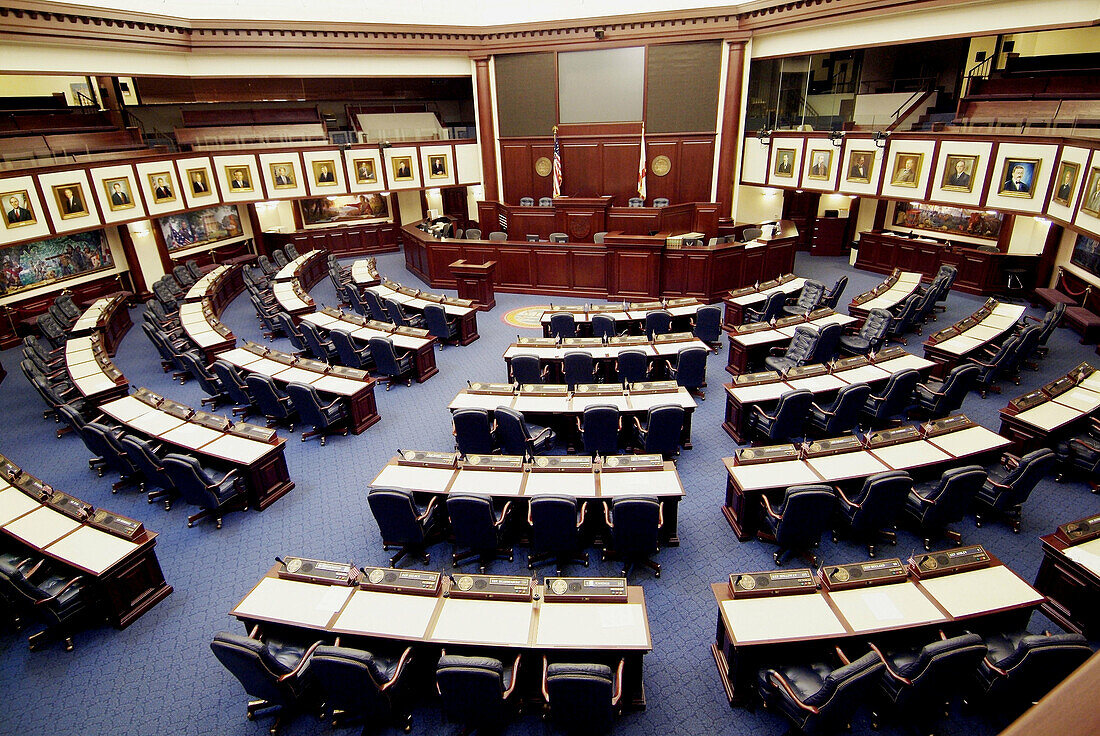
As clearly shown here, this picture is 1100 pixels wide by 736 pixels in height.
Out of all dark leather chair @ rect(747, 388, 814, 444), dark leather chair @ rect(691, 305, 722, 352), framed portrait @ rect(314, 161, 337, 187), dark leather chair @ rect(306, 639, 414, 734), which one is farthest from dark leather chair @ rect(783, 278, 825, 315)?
framed portrait @ rect(314, 161, 337, 187)

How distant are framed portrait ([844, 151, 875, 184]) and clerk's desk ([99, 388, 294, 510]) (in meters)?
15.2

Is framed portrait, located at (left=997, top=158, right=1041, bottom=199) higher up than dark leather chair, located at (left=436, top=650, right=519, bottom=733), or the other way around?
framed portrait, located at (left=997, top=158, right=1041, bottom=199)

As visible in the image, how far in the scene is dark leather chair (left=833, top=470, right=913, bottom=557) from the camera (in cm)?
600

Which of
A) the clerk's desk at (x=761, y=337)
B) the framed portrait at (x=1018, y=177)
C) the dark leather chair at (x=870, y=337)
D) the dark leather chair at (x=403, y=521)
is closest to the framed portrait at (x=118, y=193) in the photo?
the dark leather chair at (x=403, y=521)

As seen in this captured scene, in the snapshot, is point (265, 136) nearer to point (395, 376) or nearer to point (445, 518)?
point (395, 376)

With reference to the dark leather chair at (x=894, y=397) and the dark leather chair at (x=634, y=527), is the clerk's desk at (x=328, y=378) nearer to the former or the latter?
the dark leather chair at (x=634, y=527)

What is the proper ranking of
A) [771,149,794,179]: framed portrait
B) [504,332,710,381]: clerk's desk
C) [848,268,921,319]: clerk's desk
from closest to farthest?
[504,332,710,381]: clerk's desk, [848,268,921,319]: clerk's desk, [771,149,794,179]: framed portrait

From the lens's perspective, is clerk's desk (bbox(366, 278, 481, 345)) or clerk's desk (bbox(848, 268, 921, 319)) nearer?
clerk's desk (bbox(848, 268, 921, 319))

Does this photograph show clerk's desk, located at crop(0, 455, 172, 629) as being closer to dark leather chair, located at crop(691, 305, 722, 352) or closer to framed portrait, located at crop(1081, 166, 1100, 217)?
dark leather chair, located at crop(691, 305, 722, 352)

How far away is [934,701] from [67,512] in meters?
8.72

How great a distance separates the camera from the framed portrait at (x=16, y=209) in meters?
12.8

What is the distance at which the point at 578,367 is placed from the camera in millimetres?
9594

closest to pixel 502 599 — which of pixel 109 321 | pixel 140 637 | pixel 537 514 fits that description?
pixel 537 514

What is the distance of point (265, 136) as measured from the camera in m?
19.7
